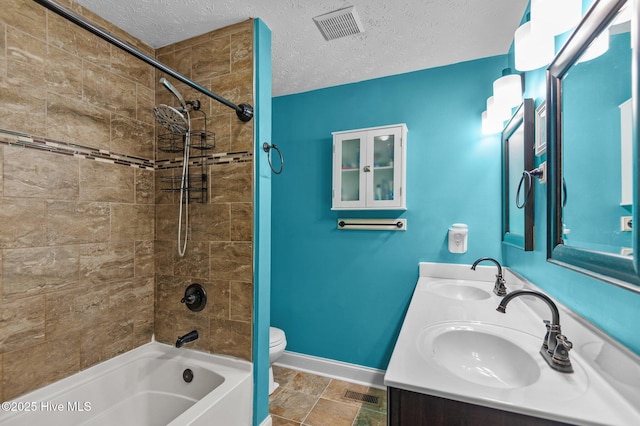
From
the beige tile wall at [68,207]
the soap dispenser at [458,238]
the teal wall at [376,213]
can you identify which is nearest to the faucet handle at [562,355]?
the teal wall at [376,213]

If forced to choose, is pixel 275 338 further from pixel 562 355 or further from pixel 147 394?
pixel 562 355

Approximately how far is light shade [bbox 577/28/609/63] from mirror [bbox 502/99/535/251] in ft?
1.72

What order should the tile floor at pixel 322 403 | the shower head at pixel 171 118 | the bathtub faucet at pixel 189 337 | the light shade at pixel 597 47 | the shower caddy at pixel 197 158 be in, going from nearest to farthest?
1. the light shade at pixel 597 47
2. the shower head at pixel 171 118
3. the bathtub faucet at pixel 189 337
4. the shower caddy at pixel 197 158
5. the tile floor at pixel 322 403

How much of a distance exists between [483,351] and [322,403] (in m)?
1.40

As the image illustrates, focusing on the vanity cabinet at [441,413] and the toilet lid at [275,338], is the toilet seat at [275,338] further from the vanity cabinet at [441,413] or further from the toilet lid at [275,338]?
the vanity cabinet at [441,413]

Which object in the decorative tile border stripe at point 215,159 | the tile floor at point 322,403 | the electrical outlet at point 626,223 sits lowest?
the tile floor at point 322,403

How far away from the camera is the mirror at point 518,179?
141 cm

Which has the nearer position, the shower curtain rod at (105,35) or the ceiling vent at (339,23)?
the shower curtain rod at (105,35)

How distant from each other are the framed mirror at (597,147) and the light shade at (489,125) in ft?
2.71

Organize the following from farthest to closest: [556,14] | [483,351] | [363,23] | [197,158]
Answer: [197,158] < [363,23] < [483,351] < [556,14]

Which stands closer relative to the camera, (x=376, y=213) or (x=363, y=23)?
(x=363, y=23)

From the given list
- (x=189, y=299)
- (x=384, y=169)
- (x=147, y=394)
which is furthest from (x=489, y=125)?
(x=147, y=394)

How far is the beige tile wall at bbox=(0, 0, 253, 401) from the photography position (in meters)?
1.35

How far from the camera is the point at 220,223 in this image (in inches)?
69.6
